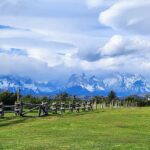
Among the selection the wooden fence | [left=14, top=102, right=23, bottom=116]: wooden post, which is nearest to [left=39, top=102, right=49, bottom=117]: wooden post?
the wooden fence

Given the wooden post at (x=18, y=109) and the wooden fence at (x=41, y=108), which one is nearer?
the wooden post at (x=18, y=109)

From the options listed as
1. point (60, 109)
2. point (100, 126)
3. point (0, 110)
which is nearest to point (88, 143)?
point (100, 126)

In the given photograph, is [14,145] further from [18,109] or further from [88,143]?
[18,109]

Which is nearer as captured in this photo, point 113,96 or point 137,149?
point 137,149

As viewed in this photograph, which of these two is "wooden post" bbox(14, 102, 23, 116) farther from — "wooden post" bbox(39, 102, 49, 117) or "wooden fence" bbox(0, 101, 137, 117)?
"wooden post" bbox(39, 102, 49, 117)

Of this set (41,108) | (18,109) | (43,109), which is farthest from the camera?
(43,109)

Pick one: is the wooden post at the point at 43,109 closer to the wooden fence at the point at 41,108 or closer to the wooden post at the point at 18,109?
the wooden fence at the point at 41,108

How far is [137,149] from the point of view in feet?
69.3

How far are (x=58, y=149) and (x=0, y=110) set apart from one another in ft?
83.2

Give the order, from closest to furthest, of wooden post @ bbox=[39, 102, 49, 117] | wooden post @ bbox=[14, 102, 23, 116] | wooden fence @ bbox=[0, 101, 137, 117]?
wooden post @ bbox=[14, 102, 23, 116]
wooden fence @ bbox=[0, 101, 137, 117]
wooden post @ bbox=[39, 102, 49, 117]

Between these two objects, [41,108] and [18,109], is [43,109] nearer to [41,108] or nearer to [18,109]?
[41,108]

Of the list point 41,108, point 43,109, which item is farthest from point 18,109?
point 43,109

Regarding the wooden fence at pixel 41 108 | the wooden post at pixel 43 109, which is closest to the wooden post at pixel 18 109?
the wooden fence at pixel 41 108

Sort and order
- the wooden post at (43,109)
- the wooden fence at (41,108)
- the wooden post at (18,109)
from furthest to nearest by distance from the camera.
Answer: the wooden post at (43,109), the wooden fence at (41,108), the wooden post at (18,109)
